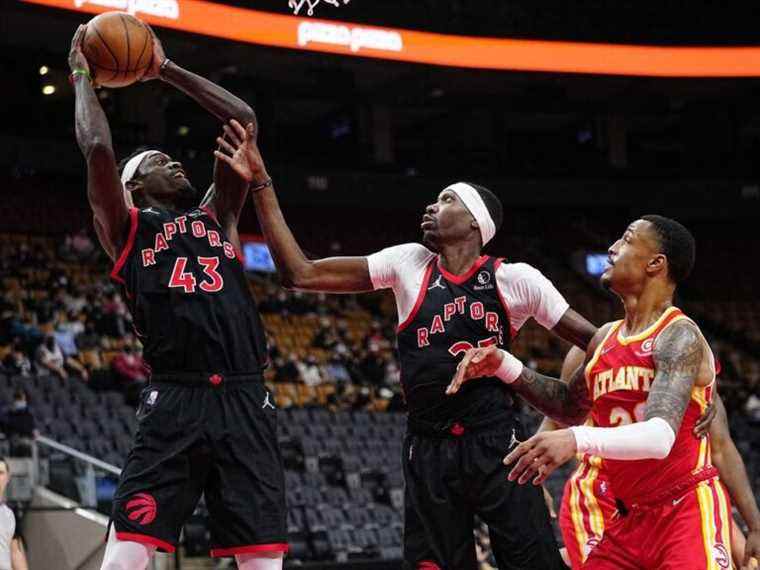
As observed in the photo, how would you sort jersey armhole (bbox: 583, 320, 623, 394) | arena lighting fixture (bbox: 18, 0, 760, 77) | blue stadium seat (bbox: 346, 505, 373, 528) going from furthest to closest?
arena lighting fixture (bbox: 18, 0, 760, 77), blue stadium seat (bbox: 346, 505, 373, 528), jersey armhole (bbox: 583, 320, 623, 394)

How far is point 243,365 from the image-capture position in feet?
15.2

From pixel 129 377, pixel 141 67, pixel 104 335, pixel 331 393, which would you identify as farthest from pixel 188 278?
pixel 331 393

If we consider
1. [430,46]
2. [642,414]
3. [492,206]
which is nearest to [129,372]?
[430,46]

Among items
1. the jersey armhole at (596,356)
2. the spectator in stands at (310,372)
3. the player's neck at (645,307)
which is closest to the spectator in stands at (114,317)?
the spectator in stands at (310,372)

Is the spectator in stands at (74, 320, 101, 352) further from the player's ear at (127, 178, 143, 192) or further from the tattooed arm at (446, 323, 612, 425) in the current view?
the tattooed arm at (446, 323, 612, 425)

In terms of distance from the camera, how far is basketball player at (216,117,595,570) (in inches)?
193

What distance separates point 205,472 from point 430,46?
58.9 ft

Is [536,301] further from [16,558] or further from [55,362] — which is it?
[55,362]

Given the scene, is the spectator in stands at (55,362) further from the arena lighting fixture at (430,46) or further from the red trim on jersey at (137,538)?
the red trim on jersey at (137,538)

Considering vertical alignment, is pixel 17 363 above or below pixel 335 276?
below

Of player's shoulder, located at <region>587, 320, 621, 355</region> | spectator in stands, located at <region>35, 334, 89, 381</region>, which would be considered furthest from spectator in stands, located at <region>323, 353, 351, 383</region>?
player's shoulder, located at <region>587, 320, 621, 355</region>

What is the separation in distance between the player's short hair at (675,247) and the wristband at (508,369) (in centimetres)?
72

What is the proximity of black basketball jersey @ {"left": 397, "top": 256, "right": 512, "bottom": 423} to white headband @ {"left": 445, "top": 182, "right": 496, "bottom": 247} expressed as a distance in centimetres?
23

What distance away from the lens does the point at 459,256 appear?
5.29 m
